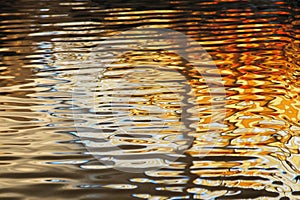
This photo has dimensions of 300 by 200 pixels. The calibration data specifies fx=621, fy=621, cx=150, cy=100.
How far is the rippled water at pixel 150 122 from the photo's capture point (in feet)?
9.15

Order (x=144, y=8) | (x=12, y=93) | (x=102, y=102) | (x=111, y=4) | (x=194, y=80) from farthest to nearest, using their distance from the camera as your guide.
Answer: (x=111, y=4) → (x=144, y=8) → (x=194, y=80) → (x=12, y=93) → (x=102, y=102)

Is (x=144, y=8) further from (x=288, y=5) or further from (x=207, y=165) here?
(x=207, y=165)

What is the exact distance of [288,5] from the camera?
12.1 meters

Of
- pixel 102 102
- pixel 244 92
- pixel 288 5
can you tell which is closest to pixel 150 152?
pixel 102 102

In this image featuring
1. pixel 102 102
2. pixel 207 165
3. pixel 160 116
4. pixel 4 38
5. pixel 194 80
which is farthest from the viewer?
pixel 4 38

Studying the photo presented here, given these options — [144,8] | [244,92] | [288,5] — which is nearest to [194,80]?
[244,92]

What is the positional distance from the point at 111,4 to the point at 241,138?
388 inches

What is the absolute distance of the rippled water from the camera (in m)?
2.79

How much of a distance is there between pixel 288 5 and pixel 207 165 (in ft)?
31.7

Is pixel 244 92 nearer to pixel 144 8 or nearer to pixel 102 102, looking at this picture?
pixel 102 102

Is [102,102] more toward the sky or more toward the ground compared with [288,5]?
more toward the sky

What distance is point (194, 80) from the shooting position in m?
4.95

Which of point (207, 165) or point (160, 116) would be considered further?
point (160, 116)

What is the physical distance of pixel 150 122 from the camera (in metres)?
3.79
